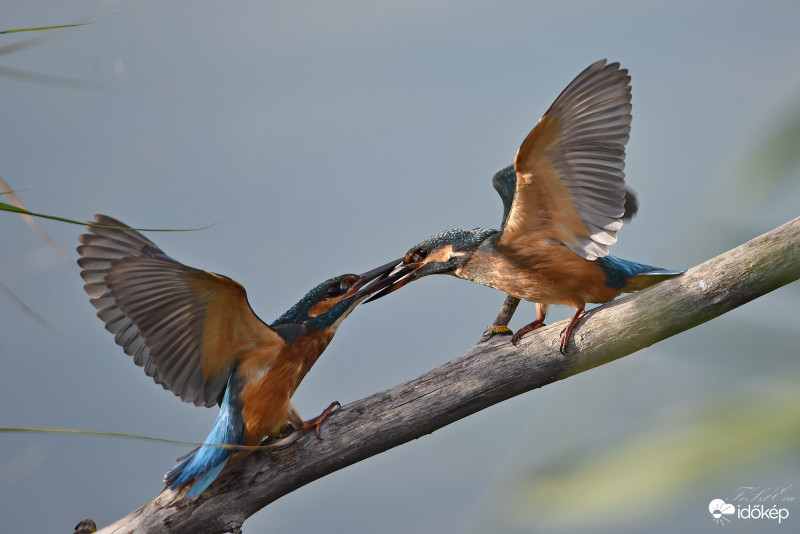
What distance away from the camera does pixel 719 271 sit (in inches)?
53.6

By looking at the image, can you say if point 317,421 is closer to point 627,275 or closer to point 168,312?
point 168,312

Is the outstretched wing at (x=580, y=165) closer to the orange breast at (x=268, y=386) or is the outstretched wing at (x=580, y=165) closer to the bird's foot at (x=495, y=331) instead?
the bird's foot at (x=495, y=331)

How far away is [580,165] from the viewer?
1472mm

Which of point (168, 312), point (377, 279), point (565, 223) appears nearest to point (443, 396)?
point (377, 279)

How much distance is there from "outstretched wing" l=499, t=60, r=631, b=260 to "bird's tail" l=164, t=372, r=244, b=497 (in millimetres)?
665

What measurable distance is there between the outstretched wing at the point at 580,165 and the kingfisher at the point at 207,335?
44 centimetres

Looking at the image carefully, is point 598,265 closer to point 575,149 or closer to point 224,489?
point 575,149

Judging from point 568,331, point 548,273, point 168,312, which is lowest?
point 568,331

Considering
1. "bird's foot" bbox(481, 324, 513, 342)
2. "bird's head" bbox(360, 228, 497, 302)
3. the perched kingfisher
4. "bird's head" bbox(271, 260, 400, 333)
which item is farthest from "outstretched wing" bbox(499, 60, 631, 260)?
"bird's head" bbox(271, 260, 400, 333)

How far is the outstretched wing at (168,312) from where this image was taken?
4.24 feet

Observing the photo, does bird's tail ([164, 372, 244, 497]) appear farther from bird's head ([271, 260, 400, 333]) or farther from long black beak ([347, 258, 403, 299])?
long black beak ([347, 258, 403, 299])

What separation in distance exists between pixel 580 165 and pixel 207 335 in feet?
2.61

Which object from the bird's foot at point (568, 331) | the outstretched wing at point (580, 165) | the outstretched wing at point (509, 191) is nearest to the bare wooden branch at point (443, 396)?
the bird's foot at point (568, 331)

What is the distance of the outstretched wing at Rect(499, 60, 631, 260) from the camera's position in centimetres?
142
